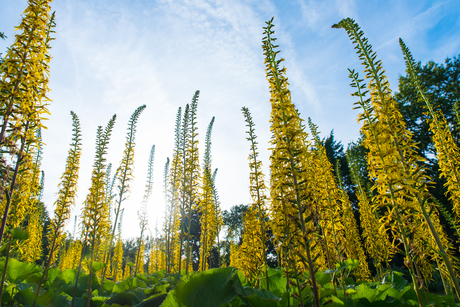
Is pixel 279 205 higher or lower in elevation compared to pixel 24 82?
lower

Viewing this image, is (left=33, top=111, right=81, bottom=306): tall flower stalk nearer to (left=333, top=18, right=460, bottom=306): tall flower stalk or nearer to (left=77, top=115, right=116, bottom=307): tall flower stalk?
(left=77, top=115, right=116, bottom=307): tall flower stalk

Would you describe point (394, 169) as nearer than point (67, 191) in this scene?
Yes

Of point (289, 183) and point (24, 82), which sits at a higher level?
point (24, 82)

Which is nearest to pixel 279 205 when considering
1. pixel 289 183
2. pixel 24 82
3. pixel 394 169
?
pixel 289 183

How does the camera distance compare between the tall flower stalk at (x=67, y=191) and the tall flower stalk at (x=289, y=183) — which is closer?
the tall flower stalk at (x=289, y=183)

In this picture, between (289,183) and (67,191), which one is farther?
(67,191)

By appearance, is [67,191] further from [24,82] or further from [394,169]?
[394,169]

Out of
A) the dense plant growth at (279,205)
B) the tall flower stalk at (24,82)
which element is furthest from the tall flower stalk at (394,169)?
the tall flower stalk at (24,82)

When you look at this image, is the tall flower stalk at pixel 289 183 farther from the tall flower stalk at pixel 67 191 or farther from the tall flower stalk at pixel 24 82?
the tall flower stalk at pixel 67 191

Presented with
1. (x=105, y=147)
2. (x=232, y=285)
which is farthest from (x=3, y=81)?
(x=232, y=285)

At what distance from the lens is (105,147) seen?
517 cm

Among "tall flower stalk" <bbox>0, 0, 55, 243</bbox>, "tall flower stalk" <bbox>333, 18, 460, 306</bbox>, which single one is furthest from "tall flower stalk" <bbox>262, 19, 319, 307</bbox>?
"tall flower stalk" <bbox>0, 0, 55, 243</bbox>

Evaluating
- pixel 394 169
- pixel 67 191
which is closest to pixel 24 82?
pixel 67 191

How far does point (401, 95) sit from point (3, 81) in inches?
1527
